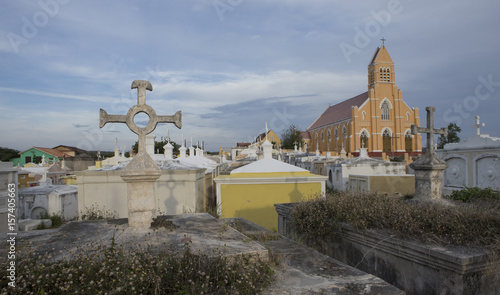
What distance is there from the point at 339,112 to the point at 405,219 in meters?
65.4

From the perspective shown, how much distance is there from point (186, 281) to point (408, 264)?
2.83 m

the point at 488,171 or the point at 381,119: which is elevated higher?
the point at 381,119

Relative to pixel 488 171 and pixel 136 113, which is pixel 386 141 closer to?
pixel 488 171

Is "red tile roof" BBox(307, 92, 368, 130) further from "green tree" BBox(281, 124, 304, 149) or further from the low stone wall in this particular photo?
the low stone wall

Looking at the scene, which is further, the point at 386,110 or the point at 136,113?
the point at 386,110

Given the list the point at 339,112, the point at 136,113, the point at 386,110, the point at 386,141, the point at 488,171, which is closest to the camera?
the point at 136,113

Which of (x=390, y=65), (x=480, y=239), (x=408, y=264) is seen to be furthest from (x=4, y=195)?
(x=390, y=65)

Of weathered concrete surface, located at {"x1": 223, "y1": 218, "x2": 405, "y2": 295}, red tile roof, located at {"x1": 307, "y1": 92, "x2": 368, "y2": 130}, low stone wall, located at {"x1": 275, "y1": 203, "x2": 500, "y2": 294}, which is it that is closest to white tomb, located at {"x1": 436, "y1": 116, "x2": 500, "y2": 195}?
low stone wall, located at {"x1": 275, "y1": 203, "x2": 500, "y2": 294}

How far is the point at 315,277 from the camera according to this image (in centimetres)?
339

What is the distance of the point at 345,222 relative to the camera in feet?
16.6

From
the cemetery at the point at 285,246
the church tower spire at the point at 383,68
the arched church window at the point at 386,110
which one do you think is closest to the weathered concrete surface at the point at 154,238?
the cemetery at the point at 285,246

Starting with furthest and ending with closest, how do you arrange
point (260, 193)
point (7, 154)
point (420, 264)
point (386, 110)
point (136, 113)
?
A: 1. point (386, 110)
2. point (7, 154)
3. point (260, 193)
4. point (136, 113)
5. point (420, 264)

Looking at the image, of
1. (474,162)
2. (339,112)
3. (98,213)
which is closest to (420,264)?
(98,213)

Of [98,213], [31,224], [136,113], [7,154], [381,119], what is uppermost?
[381,119]
